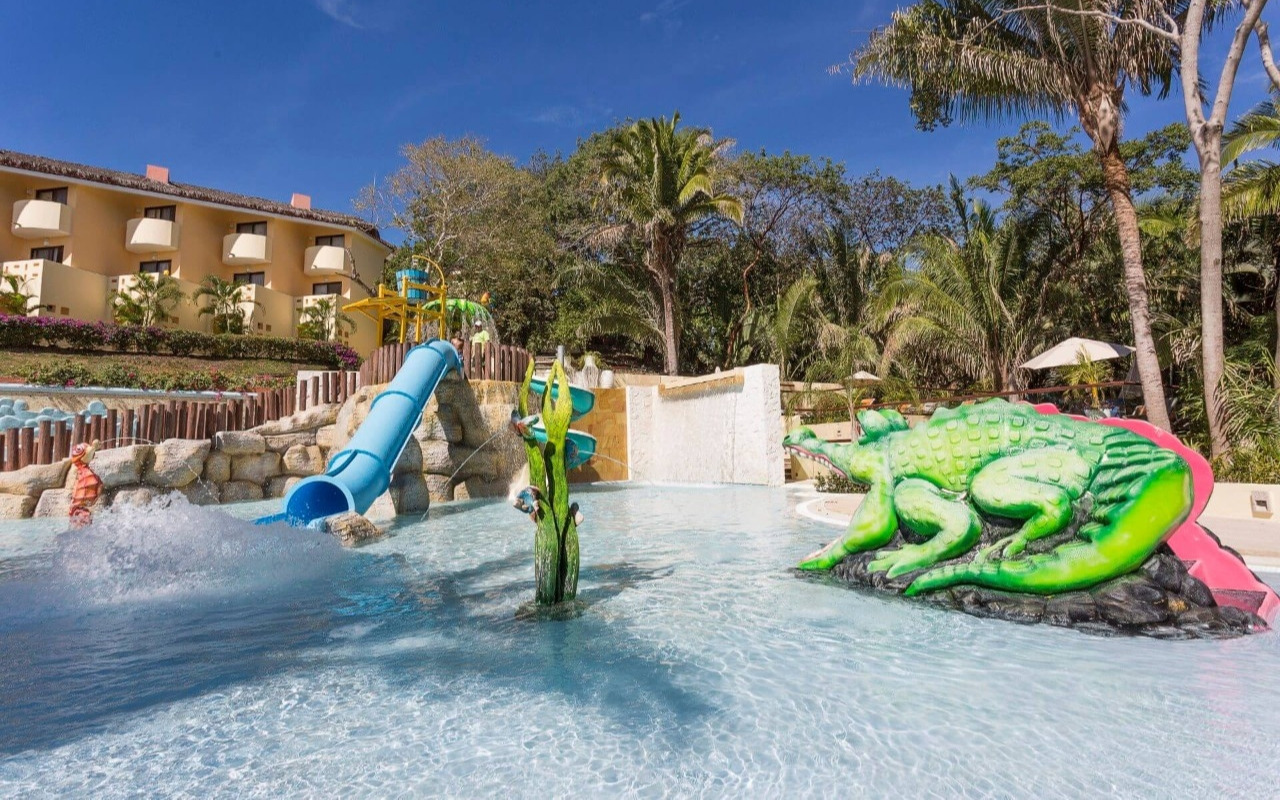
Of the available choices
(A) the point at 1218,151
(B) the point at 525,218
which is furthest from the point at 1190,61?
(B) the point at 525,218

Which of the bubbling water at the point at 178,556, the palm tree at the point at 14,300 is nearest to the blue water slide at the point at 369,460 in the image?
the bubbling water at the point at 178,556

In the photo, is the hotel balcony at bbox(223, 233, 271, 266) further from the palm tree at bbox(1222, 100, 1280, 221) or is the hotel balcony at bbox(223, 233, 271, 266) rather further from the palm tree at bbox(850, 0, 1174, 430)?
the palm tree at bbox(1222, 100, 1280, 221)

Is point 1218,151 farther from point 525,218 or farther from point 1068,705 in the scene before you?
point 525,218

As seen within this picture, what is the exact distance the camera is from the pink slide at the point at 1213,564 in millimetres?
4180

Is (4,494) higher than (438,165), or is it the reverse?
(438,165)

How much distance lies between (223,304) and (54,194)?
755 cm

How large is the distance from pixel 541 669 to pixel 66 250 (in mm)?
32264

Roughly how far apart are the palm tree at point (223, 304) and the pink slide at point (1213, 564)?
2997cm

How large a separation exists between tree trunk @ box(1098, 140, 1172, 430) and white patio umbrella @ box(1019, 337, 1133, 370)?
7.28 ft

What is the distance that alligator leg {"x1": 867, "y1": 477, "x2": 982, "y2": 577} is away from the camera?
4531 mm

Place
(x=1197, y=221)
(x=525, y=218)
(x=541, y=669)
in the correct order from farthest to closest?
(x=525, y=218), (x=1197, y=221), (x=541, y=669)

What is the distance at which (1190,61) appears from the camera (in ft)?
31.5

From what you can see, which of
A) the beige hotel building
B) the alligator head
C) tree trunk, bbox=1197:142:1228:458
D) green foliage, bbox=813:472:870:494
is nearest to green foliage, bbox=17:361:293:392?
the beige hotel building

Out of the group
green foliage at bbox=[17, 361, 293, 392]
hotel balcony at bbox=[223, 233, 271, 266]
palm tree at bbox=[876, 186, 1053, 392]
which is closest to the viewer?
palm tree at bbox=[876, 186, 1053, 392]
